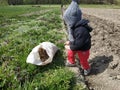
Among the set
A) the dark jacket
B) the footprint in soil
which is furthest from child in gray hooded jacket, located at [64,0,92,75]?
the footprint in soil

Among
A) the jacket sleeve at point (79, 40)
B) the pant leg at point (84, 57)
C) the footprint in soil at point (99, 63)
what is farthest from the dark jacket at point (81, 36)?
the footprint in soil at point (99, 63)

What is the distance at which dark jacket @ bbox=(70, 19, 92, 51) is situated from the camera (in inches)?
321

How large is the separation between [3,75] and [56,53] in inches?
97.9

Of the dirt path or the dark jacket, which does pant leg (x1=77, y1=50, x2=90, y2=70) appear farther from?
the dirt path

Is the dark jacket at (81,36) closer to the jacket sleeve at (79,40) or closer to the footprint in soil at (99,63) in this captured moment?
the jacket sleeve at (79,40)

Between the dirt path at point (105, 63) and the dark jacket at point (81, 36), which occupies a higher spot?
the dark jacket at point (81, 36)

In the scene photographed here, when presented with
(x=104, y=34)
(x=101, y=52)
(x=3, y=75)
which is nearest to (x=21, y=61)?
(x=3, y=75)

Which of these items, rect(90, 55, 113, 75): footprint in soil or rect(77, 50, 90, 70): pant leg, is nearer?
rect(77, 50, 90, 70): pant leg

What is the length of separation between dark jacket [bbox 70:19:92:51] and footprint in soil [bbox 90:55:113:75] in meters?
0.78

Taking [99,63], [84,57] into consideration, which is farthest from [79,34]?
[99,63]

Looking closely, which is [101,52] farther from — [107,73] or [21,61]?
[21,61]

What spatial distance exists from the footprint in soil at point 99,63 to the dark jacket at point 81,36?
0.78 m

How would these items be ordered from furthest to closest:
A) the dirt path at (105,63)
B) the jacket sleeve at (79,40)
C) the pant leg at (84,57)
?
the pant leg at (84,57), the jacket sleeve at (79,40), the dirt path at (105,63)

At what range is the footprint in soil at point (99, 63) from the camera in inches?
342
